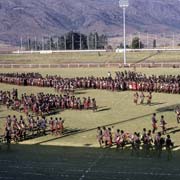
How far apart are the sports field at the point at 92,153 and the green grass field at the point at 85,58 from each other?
39.6 meters

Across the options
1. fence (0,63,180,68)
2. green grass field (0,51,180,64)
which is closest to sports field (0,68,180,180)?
fence (0,63,180,68)

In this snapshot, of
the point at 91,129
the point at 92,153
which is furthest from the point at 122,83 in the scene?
the point at 92,153

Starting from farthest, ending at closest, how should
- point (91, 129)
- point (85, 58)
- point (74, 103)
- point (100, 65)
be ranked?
point (85, 58), point (100, 65), point (74, 103), point (91, 129)

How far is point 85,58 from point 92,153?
63.2 metres

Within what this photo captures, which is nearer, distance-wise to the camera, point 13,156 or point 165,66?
point 13,156

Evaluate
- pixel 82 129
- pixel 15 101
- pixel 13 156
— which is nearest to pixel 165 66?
pixel 15 101

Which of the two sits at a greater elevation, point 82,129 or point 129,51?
point 129,51

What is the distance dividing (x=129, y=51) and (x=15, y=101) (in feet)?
180

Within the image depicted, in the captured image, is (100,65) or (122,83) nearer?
(122,83)

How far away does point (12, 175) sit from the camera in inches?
979

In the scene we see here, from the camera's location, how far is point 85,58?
92.4 metres

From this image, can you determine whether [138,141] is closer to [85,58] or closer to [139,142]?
[139,142]

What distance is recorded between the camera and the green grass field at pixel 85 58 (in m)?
87.0

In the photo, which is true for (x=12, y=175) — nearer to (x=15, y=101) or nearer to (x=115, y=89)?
(x=15, y=101)
